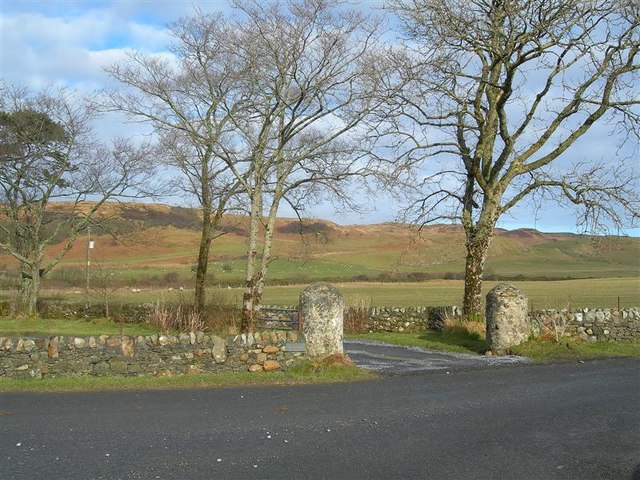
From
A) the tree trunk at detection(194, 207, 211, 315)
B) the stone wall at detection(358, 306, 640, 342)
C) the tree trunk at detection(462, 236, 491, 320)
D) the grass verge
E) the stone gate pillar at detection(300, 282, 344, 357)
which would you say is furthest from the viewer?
the tree trunk at detection(194, 207, 211, 315)

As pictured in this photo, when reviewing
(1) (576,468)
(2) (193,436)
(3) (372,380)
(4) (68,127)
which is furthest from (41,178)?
(1) (576,468)

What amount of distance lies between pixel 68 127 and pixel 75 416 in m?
25.9

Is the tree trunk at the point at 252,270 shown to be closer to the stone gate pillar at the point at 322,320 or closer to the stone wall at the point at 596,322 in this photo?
the stone gate pillar at the point at 322,320

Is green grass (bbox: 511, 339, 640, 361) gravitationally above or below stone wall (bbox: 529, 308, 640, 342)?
below

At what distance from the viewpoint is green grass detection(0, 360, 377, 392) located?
1172cm

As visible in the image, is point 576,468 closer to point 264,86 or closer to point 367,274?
point 264,86

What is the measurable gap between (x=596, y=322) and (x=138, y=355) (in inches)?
528

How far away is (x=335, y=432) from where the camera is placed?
825 cm

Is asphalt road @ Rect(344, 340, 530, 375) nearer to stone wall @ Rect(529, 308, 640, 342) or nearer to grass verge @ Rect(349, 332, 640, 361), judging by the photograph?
grass verge @ Rect(349, 332, 640, 361)

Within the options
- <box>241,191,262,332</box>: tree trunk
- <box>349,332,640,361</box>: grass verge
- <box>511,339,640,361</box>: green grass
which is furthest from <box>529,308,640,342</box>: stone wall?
<box>241,191,262,332</box>: tree trunk

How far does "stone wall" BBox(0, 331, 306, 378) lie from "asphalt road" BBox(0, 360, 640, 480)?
1.80 meters

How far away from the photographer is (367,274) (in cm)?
7881

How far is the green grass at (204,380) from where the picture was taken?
38.4 ft

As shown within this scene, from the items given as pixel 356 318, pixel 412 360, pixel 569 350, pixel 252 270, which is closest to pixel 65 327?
pixel 356 318
